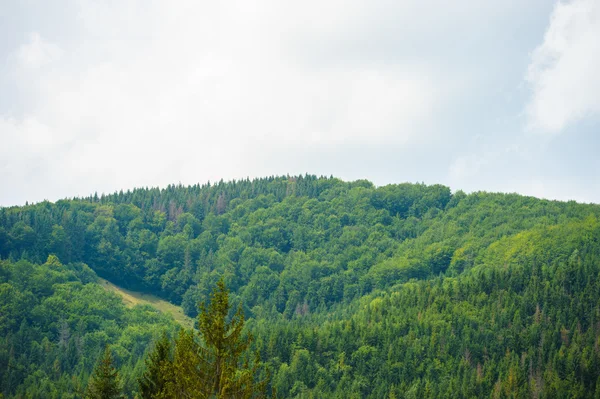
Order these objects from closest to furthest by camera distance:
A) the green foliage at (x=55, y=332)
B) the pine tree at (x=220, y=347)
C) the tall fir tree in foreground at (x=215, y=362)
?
the tall fir tree in foreground at (x=215, y=362), the pine tree at (x=220, y=347), the green foliage at (x=55, y=332)

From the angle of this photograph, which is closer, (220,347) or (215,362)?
(220,347)

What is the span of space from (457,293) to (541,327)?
22666mm

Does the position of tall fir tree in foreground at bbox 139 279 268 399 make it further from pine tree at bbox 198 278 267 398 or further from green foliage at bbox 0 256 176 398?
green foliage at bbox 0 256 176 398

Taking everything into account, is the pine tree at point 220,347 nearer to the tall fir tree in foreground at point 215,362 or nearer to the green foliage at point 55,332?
the tall fir tree in foreground at point 215,362

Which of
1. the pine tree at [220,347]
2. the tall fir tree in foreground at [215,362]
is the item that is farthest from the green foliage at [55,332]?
the pine tree at [220,347]

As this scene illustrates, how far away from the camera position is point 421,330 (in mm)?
157000

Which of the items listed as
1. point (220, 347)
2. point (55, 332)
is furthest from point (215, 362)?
point (55, 332)

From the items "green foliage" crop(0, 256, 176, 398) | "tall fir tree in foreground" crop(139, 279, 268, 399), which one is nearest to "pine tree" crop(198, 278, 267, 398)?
"tall fir tree in foreground" crop(139, 279, 268, 399)

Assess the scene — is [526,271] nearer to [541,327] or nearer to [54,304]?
[541,327]

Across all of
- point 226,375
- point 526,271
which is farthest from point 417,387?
point 226,375

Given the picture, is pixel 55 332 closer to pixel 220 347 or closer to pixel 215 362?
pixel 215 362

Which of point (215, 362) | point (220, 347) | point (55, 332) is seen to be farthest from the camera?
point (55, 332)

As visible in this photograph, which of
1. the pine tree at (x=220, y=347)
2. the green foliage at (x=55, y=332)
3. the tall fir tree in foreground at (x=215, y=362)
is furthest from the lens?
the green foliage at (x=55, y=332)

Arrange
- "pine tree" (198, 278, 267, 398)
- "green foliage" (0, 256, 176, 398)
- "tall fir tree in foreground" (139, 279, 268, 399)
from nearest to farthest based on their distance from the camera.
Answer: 1. "tall fir tree in foreground" (139, 279, 268, 399)
2. "pine tree" (198, 278, 267, 398)
3. "green foliage" (0, 256, 176, 398)
